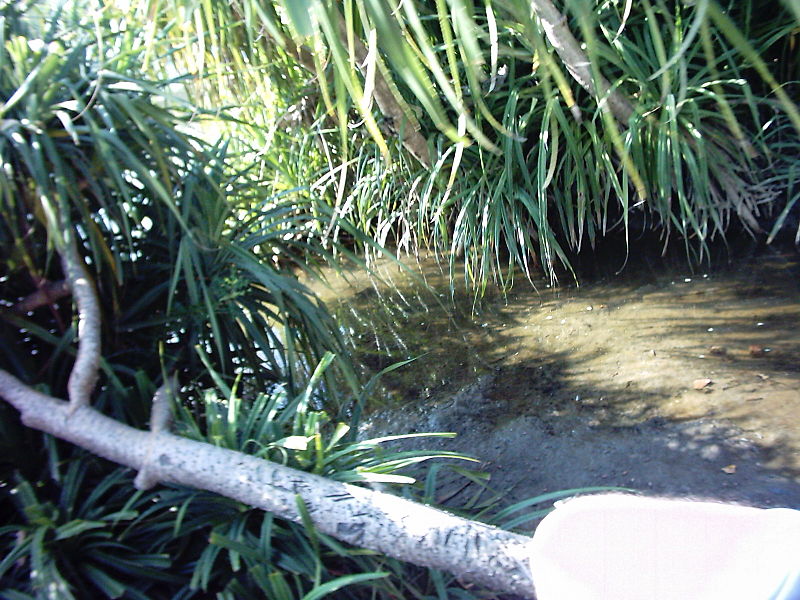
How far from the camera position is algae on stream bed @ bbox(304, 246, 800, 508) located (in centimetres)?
253

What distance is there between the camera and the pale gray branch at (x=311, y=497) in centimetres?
164

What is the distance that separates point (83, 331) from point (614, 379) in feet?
7.40

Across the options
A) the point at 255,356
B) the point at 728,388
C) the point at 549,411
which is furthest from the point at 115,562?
the point at 728,388

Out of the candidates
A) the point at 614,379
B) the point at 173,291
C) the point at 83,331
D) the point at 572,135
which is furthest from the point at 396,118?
the point at 83,331

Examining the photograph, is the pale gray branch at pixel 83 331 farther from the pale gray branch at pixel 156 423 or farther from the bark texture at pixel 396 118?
the bark texture at pixel 396 118

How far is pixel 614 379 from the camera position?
3221 millimetres

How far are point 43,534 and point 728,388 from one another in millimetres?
2576

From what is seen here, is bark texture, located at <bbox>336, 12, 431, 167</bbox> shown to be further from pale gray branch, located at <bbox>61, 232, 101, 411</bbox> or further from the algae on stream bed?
pale gray branch, located at <bbox>61, 232, 101, 411</bbox>

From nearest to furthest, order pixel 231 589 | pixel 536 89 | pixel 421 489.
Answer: pixel 231 589 → pixel 421 489 → pixel 536 89

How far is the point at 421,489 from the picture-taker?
2326 millimetres

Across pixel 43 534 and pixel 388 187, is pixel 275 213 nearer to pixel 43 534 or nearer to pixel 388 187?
pixel 43 534

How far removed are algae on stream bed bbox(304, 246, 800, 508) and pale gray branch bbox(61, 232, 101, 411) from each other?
50.0 inches

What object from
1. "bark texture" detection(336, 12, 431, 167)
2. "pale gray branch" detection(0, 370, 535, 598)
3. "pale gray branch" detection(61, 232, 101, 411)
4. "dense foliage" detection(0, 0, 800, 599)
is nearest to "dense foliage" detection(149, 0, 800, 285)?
"bark texture" detection(336, 12, 431, 167)

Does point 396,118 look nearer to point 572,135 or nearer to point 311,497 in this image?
point 572,135
